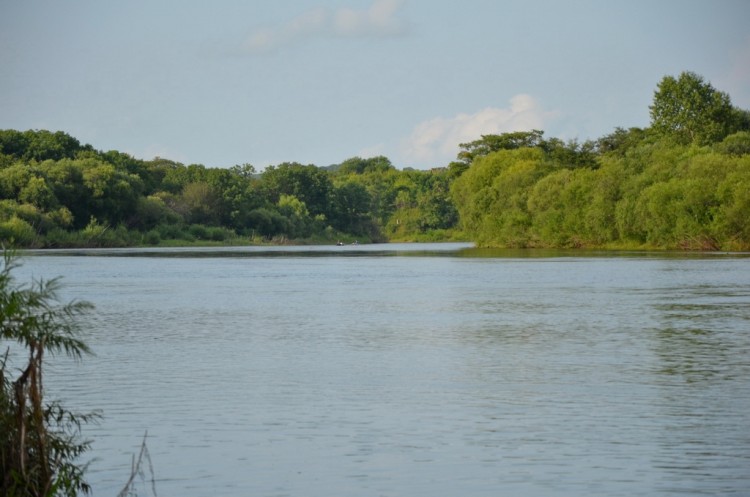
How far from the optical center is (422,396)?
15266 mm

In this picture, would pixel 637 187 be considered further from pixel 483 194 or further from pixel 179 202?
pixel 179 202

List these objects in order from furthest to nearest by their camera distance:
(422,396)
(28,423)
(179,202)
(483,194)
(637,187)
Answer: (179,202) → (483,194) → (637,187) → (422,396) → (28,423)

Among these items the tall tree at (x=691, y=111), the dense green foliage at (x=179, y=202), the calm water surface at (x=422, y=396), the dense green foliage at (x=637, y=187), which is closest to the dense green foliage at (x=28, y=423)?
the calm water surface at (x=422, y=396)

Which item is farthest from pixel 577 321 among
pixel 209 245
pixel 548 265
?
pixel 209 245

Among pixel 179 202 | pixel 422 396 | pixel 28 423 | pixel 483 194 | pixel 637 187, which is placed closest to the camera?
pixel 28 423

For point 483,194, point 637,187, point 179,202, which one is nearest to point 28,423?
point 637,187

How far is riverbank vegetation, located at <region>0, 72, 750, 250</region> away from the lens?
77.9 metres

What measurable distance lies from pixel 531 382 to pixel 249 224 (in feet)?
407

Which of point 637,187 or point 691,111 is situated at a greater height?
point 691,111

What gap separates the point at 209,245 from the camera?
4966 inches

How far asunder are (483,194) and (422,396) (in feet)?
287

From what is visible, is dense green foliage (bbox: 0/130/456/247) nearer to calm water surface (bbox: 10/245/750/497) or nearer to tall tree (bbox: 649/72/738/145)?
calm water surface (bbox: 10/245/750/497)

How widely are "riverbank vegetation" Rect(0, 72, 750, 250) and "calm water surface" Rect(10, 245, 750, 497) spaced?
4677cm

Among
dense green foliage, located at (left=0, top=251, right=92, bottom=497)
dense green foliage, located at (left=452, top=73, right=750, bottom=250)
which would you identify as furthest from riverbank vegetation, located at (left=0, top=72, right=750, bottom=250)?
dense green foliage, located at (left=0, top=251, right=92, bottom=497)
